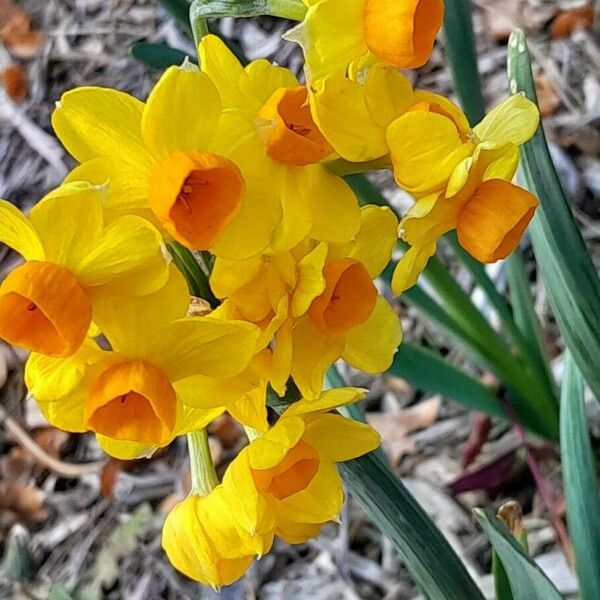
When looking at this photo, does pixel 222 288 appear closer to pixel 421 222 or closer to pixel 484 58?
pixel 421 222

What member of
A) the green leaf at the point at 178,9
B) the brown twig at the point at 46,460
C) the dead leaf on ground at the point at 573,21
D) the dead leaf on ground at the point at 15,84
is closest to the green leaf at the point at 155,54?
the green leaf at the point at 178,9

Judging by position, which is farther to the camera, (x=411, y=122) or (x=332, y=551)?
(x=332, y=551)

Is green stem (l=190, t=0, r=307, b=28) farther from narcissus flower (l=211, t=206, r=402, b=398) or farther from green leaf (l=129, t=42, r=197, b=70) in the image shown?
green leaf (l=129, t=42, r=197, b=70)

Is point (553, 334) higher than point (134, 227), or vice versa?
point (134, 227)

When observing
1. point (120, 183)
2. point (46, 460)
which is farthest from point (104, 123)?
point (46, 460)

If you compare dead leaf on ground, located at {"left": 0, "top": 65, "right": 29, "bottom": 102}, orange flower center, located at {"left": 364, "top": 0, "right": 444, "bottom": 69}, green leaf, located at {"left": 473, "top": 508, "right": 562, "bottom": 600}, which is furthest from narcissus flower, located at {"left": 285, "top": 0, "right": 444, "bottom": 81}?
dead leaf on ground, located at {"left": 0, "top": 65, "right": 29, "bottom": 102}

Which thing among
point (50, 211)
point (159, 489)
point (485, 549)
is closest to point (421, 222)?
point (50, 211)
